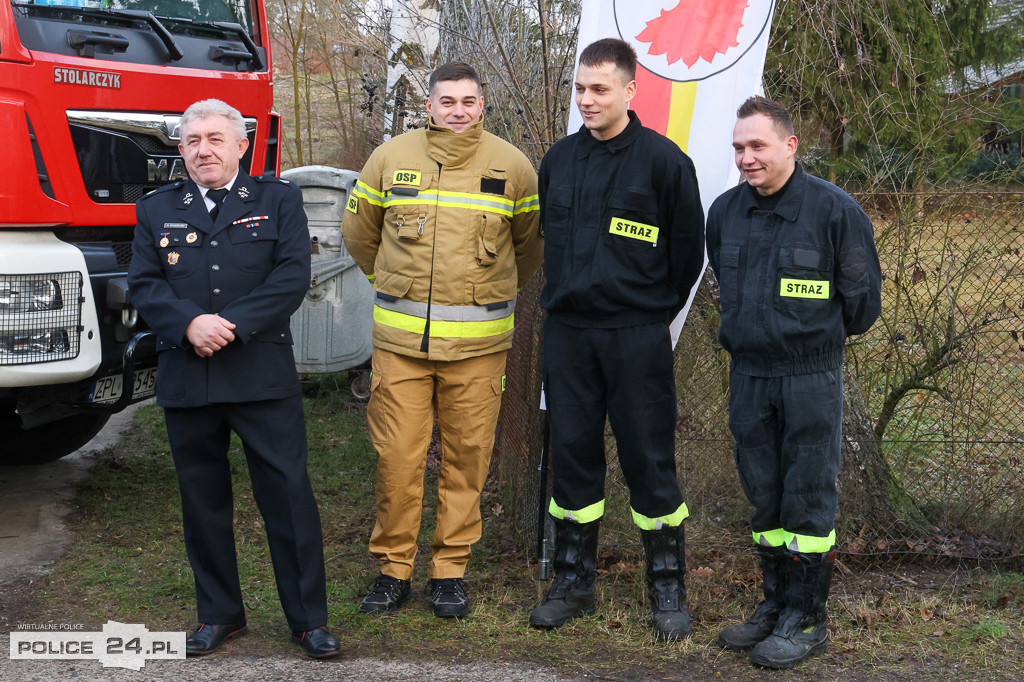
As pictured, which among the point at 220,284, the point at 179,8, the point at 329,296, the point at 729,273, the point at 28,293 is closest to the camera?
the point at 220,284

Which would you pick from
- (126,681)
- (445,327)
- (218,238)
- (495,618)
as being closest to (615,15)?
(445,327)

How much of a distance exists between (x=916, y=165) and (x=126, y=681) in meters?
3.79

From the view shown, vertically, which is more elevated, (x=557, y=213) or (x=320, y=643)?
(x=557, y=213)

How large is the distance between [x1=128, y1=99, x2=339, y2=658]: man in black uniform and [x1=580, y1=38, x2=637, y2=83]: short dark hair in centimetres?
115

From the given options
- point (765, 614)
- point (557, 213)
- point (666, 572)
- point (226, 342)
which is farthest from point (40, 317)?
point (765, 614)

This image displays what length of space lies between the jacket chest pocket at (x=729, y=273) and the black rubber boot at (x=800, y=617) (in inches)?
36.8

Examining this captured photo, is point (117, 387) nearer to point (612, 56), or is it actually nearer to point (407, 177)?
point (407, 177)

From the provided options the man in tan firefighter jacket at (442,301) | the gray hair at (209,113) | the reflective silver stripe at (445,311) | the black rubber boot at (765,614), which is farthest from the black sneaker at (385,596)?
the gray hair at (209,113)

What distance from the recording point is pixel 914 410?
4789 millimetres

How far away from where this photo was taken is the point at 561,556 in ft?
13.5

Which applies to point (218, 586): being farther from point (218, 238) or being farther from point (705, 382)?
point (705, 382)

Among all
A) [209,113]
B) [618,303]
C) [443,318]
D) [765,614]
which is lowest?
[765,614]

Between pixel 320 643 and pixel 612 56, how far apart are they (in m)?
2.33

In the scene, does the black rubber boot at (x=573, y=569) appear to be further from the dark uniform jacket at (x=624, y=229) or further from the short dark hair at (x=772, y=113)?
the short dark hair at (x=772, y=113)
